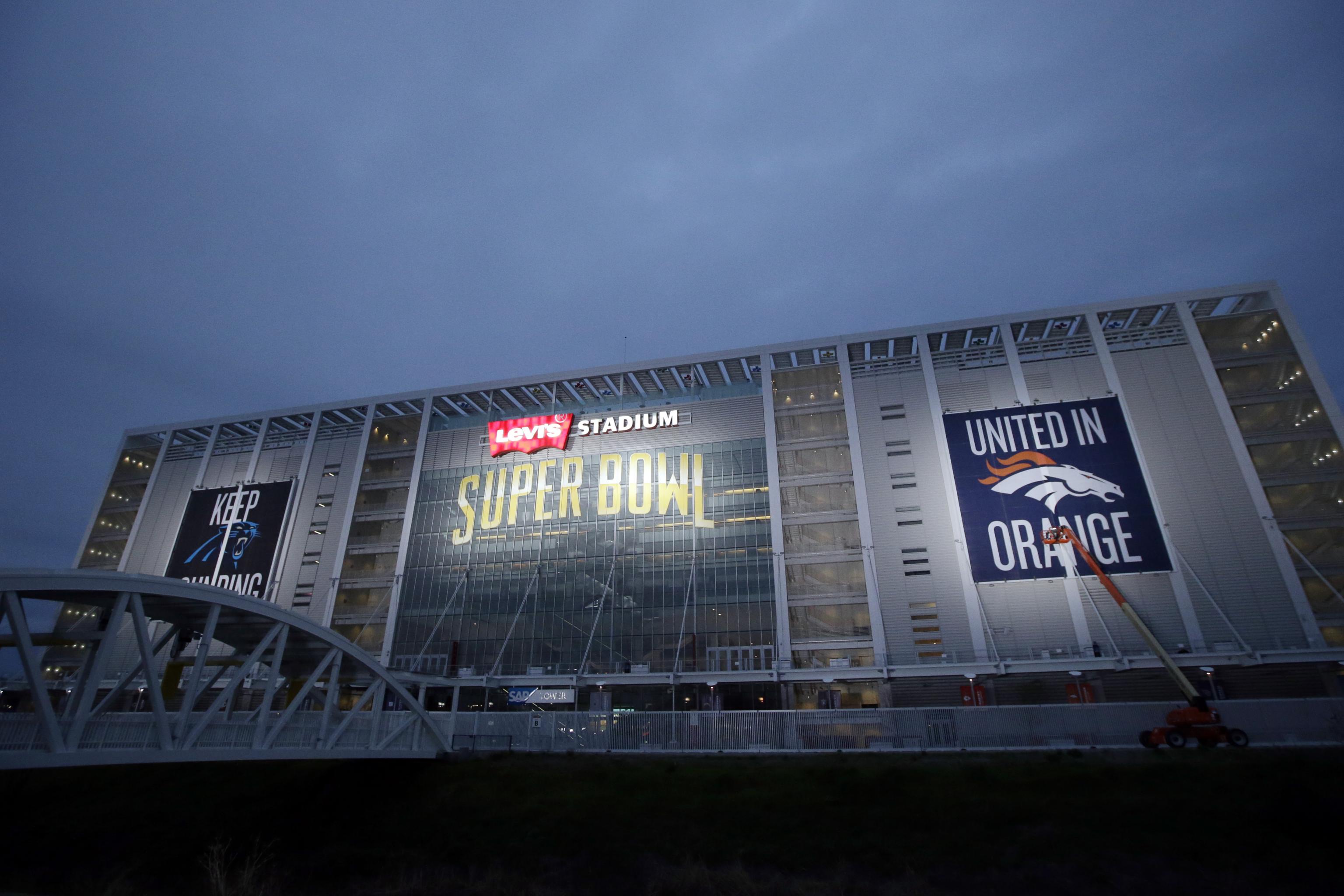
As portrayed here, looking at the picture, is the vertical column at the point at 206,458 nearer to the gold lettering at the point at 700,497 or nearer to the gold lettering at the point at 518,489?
the gold lettering at the point at 518,489

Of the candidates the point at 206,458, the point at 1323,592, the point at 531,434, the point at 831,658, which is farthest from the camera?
the point at 206,458

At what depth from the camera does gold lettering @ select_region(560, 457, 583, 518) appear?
63156 millimetres

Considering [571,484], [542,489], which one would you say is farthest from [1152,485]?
[542,489]

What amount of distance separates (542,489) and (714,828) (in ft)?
139

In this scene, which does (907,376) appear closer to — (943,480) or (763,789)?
(943,480)

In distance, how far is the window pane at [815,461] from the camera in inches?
2345

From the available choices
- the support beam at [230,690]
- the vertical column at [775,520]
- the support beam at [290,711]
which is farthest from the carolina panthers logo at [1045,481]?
the support beam at [230,690]

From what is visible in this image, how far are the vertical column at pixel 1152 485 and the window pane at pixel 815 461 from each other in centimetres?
2121

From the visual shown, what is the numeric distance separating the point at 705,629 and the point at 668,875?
3176cm

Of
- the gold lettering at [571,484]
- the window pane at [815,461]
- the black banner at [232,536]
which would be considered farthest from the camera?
the black banner at [232,536]

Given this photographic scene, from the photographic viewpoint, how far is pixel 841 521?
2242 inches

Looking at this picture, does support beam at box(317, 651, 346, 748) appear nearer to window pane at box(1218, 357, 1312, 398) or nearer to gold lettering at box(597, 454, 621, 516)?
gold lettering at box(597, 454, 621, 516)

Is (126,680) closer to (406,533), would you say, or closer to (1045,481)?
(406,533)

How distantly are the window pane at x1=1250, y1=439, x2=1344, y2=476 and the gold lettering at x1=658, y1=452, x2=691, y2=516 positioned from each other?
43135mm
